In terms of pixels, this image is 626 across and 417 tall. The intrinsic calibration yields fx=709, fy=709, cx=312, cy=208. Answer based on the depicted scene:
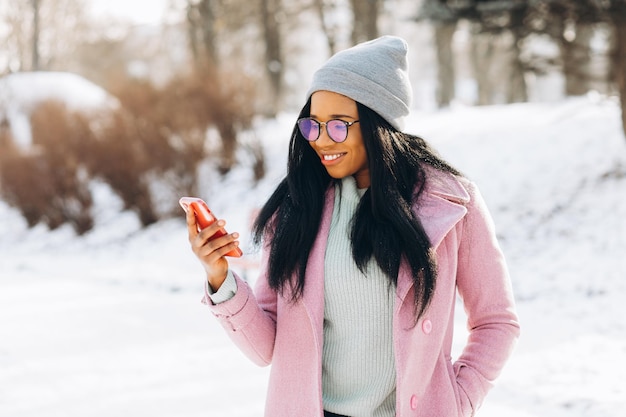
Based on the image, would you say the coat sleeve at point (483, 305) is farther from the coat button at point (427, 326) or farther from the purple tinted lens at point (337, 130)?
the purple tinted lens at point (337, 130)

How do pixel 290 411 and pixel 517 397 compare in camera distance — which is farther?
pixel 517 397

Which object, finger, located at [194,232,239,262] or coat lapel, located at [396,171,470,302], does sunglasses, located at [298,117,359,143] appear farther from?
finger, located at [194,232,239,262]

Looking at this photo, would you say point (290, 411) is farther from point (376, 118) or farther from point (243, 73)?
point (243, 73)

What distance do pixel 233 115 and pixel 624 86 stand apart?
7.25m

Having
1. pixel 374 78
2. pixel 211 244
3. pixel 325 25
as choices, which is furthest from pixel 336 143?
pixel 325 25

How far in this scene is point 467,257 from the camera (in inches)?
73.9

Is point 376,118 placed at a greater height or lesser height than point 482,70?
greater

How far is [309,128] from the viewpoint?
1.96 meters

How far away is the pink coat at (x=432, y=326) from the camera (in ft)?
5.82

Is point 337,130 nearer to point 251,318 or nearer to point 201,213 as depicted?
point 201,213

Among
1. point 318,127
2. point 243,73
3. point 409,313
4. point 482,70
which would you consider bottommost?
point 482,70

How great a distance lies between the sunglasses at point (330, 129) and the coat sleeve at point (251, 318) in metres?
0.39

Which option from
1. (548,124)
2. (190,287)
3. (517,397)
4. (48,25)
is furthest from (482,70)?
(517,397)

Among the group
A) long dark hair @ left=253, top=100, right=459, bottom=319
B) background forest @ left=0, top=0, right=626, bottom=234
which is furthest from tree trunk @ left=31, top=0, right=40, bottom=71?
long dark hair @ left=253, top=100, right=459, bottom=319
